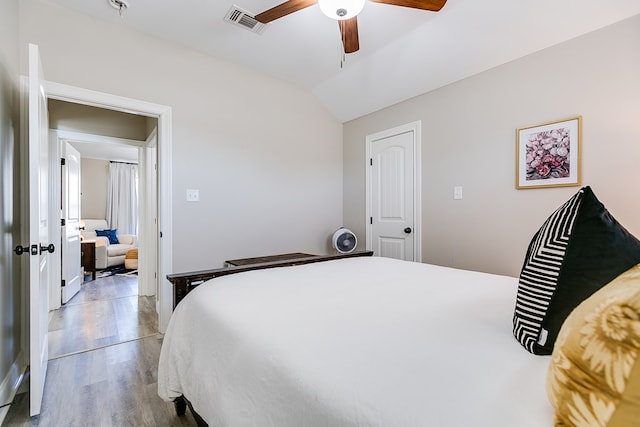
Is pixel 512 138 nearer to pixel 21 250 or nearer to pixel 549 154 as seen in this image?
pixel 549 154

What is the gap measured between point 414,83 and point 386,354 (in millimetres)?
2859

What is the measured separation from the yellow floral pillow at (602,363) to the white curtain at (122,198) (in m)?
8.44

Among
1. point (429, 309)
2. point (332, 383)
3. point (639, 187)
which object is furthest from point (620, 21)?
point (332, 383)

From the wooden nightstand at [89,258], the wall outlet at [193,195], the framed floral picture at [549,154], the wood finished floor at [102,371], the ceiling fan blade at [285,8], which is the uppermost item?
the ceiling fan blade at [285,8]

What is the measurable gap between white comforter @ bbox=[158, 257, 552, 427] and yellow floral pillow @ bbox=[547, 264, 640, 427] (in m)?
0.08

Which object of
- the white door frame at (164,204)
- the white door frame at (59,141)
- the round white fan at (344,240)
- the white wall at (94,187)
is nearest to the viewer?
the white door frame at (164,204)

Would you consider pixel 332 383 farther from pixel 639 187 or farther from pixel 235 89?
pixel 235 89

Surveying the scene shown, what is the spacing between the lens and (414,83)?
9.78ft

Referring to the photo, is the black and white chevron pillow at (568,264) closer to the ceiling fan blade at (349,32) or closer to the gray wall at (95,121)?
the ceiling fan blade at (349,32)

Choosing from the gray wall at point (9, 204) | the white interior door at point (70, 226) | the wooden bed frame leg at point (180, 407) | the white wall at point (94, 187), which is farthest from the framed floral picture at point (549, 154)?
the white wall at point (94, 187)

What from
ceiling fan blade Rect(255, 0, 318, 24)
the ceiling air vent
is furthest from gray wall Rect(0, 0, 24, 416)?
ceiling fan blade Rect(255, 0, 318, 24)

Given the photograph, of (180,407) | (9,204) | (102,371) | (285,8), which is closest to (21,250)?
(9,204)

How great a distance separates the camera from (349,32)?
200 cm

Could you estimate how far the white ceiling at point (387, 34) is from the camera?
2.09 metres
